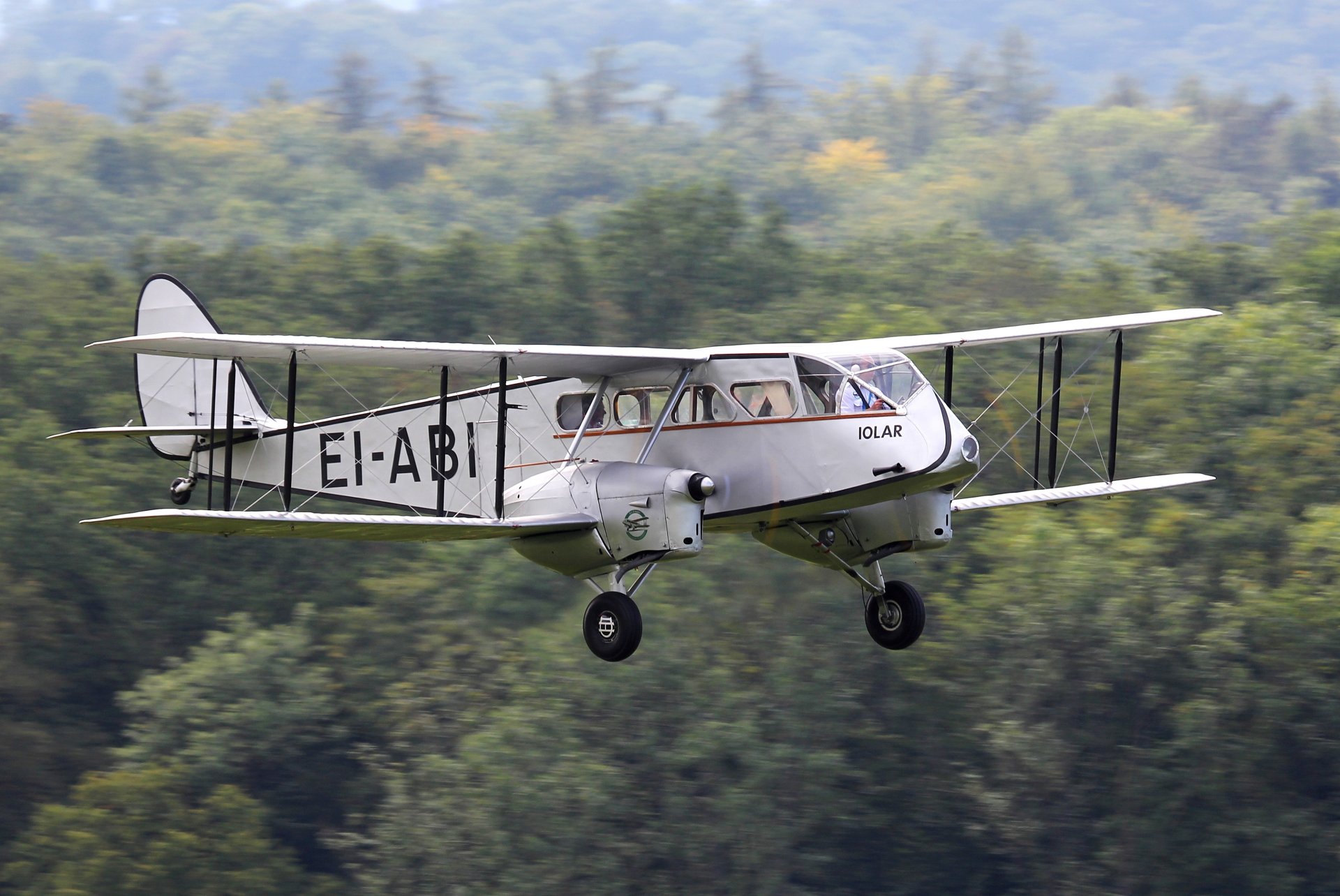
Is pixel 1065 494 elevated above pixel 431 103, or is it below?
below

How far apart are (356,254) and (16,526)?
61.5 ft

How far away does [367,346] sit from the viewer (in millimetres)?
17516

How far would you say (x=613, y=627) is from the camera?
18375 mm

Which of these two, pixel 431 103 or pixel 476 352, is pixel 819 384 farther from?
pixel 431 103

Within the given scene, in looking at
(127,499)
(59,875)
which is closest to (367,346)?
(59,875)

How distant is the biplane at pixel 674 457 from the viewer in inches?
693

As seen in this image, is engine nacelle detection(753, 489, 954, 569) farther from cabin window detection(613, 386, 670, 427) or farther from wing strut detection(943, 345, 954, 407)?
cabin window detection(613, 386, 670, 427)

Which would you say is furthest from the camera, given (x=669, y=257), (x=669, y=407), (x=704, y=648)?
(x=669, y=257)

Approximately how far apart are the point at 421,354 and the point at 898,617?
20.4ft

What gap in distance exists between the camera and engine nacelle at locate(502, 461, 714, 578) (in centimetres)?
1806

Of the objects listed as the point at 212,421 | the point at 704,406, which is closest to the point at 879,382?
the point at 704,406

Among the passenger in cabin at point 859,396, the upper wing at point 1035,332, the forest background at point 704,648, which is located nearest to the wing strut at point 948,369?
the upper wing at point 1035,332

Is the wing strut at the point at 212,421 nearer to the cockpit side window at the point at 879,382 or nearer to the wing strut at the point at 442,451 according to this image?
the wing strut at the point at 442,451

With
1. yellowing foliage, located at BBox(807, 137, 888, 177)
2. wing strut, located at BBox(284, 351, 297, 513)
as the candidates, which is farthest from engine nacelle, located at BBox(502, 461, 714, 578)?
yellowing foliage, located at BBox(807, 137, 888, 177)
